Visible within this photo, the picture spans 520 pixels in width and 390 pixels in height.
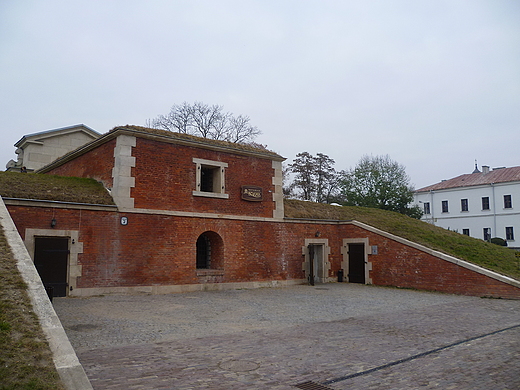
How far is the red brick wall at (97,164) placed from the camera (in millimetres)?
14609

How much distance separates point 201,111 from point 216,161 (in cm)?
2179

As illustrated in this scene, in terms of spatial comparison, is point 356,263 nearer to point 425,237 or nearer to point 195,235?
point 425,237

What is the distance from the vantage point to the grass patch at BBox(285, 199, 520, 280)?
17094 mm

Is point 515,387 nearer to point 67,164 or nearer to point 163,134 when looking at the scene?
point 163,134

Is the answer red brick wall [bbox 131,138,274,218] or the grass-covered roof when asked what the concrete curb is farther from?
red brick wall [bbox 131,138,274,218]

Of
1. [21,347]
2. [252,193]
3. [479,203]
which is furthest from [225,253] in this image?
[479,203]

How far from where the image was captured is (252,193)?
17266 millimetres

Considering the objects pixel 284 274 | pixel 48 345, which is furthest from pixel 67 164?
pixel 48 345

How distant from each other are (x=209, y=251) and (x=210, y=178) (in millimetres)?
2975

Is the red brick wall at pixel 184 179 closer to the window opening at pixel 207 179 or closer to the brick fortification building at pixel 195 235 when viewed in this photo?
the brick fortification building at pixel 195 235

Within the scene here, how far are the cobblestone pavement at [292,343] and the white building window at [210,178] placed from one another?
14.9 ft

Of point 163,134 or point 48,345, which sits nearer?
point 48,345

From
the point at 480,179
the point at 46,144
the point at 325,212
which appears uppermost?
the point at 480,179

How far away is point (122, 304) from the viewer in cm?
1147
